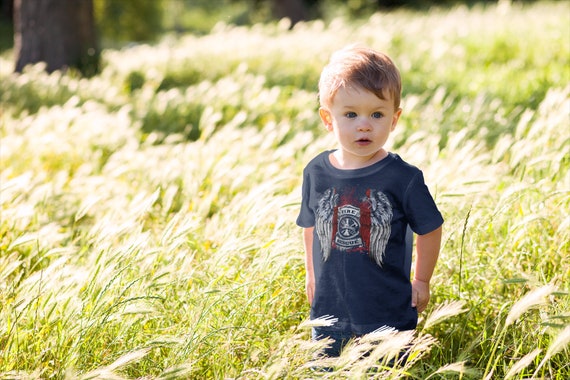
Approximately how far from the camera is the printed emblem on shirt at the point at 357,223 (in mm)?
2465

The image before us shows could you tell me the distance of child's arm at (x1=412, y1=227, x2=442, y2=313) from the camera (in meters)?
2.52

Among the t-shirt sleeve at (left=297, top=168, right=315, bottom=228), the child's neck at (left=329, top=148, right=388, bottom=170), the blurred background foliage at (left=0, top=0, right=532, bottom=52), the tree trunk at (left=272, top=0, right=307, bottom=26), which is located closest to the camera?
the child's neck at (left=329, top=148, right=388, bottom=170)

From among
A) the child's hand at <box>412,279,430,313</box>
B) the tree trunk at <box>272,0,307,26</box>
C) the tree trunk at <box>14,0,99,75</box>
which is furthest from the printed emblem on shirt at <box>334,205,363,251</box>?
the tree trunk at <box>272,0,307,26</box>

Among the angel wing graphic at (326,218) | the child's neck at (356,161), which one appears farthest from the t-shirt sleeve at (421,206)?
the angel wing graphic at (326,218)

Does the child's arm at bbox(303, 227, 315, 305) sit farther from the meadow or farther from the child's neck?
the child's neck

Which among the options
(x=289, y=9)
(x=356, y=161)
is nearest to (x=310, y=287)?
(x=356, y=161)

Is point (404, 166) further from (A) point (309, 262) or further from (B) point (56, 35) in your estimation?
(B) point (56, 35)

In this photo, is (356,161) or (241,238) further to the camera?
(241,238)

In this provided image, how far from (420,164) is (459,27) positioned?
7268 mm

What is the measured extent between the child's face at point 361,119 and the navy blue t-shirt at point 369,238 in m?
0.08

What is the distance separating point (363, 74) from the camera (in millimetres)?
2426

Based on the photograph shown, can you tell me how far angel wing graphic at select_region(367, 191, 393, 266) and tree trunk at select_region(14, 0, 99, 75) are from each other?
28.4 ft

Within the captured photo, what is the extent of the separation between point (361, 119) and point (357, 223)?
357 millimetres

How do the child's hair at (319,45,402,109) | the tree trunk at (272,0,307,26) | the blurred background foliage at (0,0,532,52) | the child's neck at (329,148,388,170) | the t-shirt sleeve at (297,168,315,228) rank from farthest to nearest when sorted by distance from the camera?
the blurred background foliage at (0,0,532,52) → the tree trunk at (272,0,307,26) → the t-shirt sleeve at (297,168,315,228) → the child's neck at (329,148,388,170) → the child's hair at (319,45,402,109)
